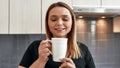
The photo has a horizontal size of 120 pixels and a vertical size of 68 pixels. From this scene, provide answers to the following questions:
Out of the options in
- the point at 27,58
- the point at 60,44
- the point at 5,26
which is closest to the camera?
the point at 60,44

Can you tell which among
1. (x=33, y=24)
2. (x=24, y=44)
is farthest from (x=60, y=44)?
(x=24, y=44)

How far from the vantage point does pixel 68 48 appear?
1088mm

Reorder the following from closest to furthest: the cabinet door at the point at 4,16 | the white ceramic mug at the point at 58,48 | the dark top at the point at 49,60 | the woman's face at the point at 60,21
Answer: the white ceramic mug at the point at 58,48, the woman's face at the point at 60,21, the dark top at the point at 49,60, the cabinet door at the point at 4,16

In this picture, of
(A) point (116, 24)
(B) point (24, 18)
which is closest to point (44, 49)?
(B) point (24, 18)

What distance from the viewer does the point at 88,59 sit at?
119 centimetres

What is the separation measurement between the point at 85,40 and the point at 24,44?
23.7 inches

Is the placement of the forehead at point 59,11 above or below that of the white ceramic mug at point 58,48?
above

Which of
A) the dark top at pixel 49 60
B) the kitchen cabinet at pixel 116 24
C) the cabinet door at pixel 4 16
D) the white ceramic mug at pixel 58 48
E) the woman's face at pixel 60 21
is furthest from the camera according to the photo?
the kitchen cabinet at pixel 116 24

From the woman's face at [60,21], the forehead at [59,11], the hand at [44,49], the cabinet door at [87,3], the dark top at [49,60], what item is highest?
the cabinet door at [87,3]

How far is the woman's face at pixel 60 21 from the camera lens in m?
0.99

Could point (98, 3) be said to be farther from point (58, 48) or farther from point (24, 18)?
point (58, 48)

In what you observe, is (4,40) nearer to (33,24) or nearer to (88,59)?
(33,24)

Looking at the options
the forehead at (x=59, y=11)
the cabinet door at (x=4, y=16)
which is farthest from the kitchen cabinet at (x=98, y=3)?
the forehead at (x=59, y=11)

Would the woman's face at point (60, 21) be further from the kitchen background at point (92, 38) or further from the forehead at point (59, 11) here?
the kitchen background at point (92, 38)
